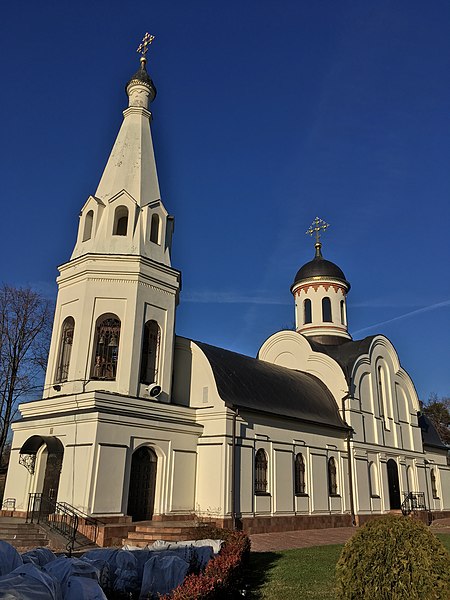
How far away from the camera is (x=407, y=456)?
27.8 meters

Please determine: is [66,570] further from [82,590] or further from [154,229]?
[154,229]

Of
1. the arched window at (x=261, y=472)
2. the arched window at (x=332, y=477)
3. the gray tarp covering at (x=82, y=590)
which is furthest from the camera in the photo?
the arched window at (x=332, y=477)

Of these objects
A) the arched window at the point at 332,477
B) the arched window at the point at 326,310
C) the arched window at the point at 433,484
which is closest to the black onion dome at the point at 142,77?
the arched window at the point at 326,310

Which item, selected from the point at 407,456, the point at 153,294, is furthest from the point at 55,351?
the point at 407,456

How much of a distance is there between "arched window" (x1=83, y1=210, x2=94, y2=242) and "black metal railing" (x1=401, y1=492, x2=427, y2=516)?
19.6m

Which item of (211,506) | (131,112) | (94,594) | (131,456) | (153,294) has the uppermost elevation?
(131,112)

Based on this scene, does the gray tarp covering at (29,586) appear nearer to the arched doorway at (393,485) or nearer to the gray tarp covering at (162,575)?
the gray tarp covering at (162,575)

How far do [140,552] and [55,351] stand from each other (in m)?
9.92

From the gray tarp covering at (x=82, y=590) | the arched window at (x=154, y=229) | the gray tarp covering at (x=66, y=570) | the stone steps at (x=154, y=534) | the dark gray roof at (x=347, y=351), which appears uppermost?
the arched window at (x=154, y=229)

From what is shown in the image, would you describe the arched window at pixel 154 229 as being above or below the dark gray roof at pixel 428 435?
above

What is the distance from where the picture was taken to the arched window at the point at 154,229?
1980 centimetres

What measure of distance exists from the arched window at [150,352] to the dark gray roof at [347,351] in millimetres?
10621

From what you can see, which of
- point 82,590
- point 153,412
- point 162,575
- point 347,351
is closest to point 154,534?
point 153,412

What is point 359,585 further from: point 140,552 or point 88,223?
point 88,223
